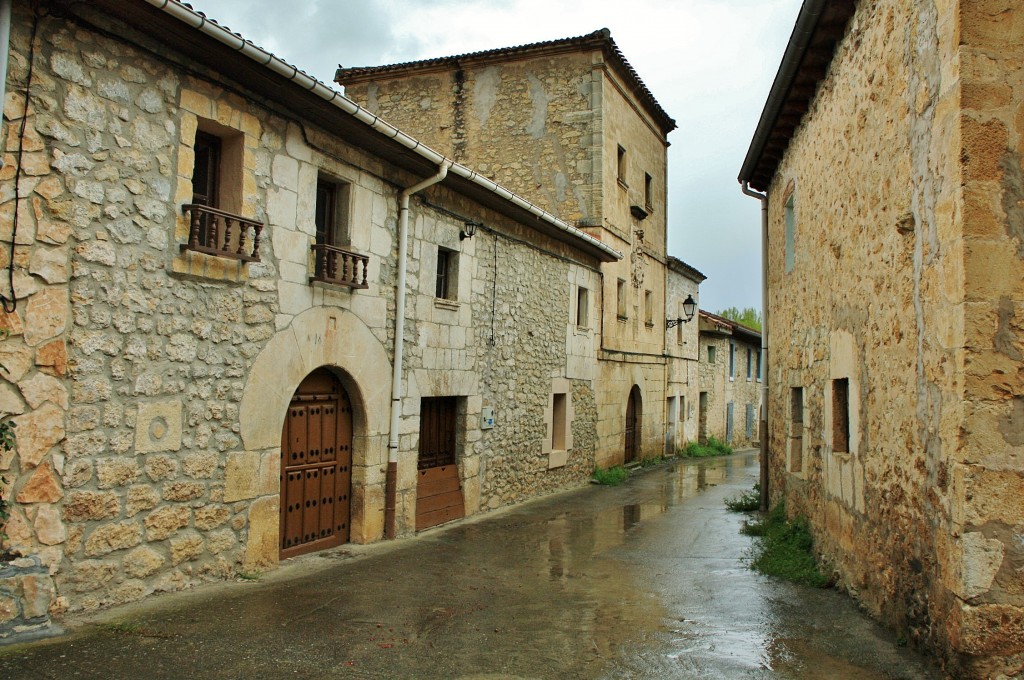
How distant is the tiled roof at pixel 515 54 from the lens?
14930mm

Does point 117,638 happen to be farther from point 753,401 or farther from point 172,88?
point 753,401

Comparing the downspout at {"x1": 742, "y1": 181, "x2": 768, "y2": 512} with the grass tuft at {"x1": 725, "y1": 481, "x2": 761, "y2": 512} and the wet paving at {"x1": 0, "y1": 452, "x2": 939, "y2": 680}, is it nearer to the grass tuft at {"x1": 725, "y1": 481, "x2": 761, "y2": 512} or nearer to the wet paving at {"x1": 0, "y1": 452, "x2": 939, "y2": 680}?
the grass tuft at {"x1": 725, "y1": 481, "x2": 761, "y2": 512}

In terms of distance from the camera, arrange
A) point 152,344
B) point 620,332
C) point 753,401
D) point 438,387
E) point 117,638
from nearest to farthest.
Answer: point 117,638 < point 152,344 < point 438,387 < point 620,332 < point 753,401

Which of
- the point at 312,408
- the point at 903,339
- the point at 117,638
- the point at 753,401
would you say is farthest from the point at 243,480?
the point at 753,401

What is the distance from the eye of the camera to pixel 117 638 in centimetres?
460

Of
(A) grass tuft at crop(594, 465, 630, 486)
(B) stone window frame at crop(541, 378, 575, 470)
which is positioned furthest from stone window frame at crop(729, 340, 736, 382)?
(B) stone window frame at crop(541, 378, 575, 470)

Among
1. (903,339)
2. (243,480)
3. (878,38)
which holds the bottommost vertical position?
(243,480)

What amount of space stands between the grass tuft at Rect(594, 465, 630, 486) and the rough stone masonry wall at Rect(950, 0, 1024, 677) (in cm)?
1039

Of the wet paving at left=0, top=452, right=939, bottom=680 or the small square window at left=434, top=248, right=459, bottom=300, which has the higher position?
the small square window at left=434, top=248, right=459, bottom=300

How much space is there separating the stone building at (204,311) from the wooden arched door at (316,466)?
0.08ft

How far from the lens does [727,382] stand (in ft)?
81.3

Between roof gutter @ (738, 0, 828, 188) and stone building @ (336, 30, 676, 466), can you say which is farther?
stone building @ (336, 30, 676, 466)

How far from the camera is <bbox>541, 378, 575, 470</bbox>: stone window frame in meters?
12.5

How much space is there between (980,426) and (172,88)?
5.62 metres
